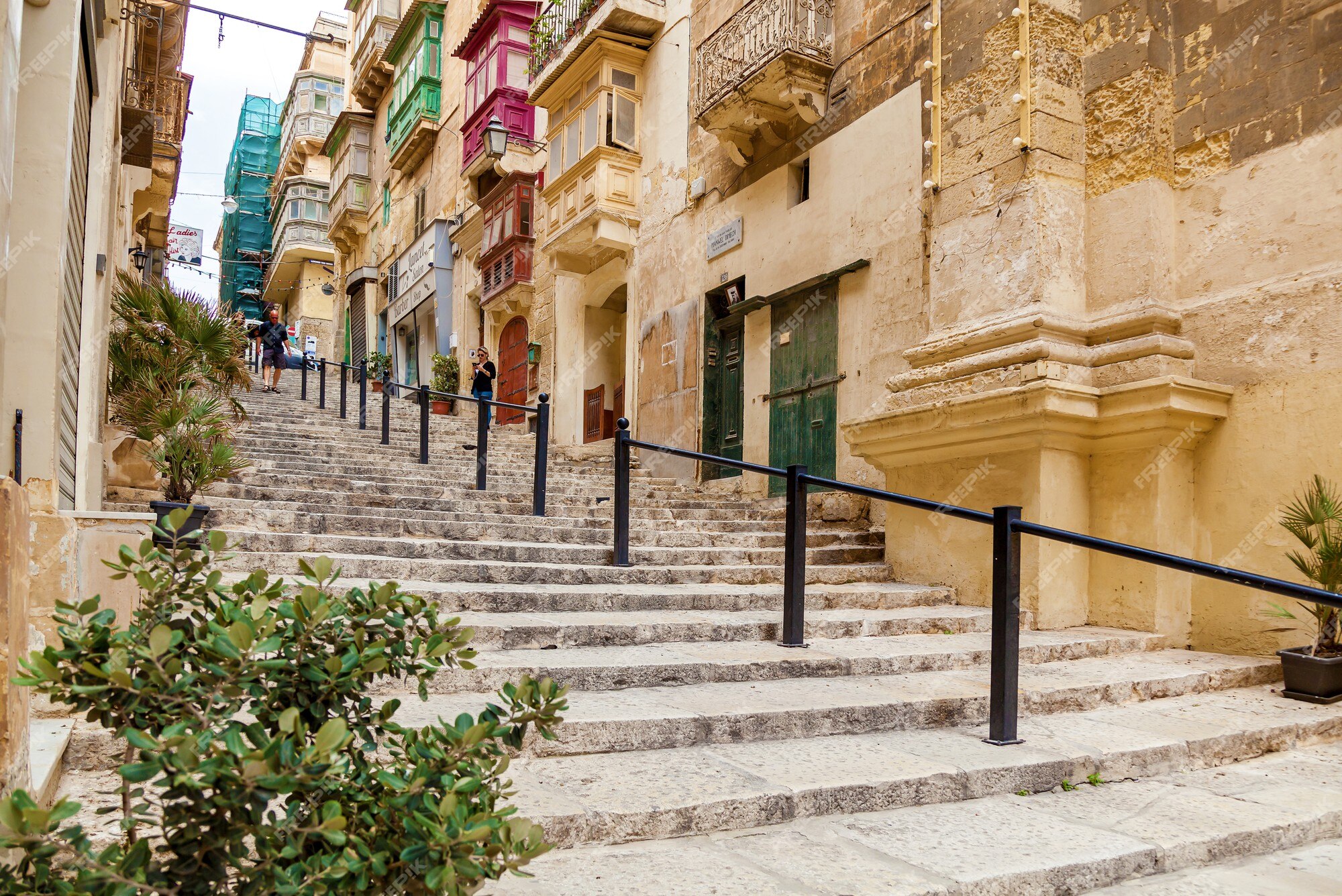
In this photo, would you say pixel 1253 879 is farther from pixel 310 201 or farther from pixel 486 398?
pixel 310 201

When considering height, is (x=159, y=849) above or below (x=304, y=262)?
below

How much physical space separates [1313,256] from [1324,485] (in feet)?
4.72

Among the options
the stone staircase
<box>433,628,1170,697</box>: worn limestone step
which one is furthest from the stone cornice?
<box>433,628,1170,697</box>: worn limestone step

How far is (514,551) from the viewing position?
7059 mm

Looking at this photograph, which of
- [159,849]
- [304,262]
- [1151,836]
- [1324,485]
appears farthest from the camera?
[304,262]

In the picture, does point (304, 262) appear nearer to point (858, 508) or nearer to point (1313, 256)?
point (858, 508)

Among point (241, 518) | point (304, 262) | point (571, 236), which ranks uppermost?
point (304, 262)

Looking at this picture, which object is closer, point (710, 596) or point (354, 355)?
point (710, 596)

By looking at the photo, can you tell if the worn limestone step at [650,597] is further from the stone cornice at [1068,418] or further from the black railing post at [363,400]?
the black railing post at [363,400]

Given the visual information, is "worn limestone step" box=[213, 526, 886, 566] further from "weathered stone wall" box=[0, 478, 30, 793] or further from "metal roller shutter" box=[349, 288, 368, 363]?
"metal roller shutter" box=[349, 288, 368, 363]

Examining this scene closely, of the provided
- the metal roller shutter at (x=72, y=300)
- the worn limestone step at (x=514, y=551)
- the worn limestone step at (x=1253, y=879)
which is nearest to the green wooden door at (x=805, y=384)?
the worn limestone step at (x=514, y=551)

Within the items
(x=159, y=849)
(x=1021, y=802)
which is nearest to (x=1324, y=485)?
(x=1021, y=802)

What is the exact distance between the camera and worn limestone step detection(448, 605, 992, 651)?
5043mm

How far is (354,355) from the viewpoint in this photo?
1401 inches
